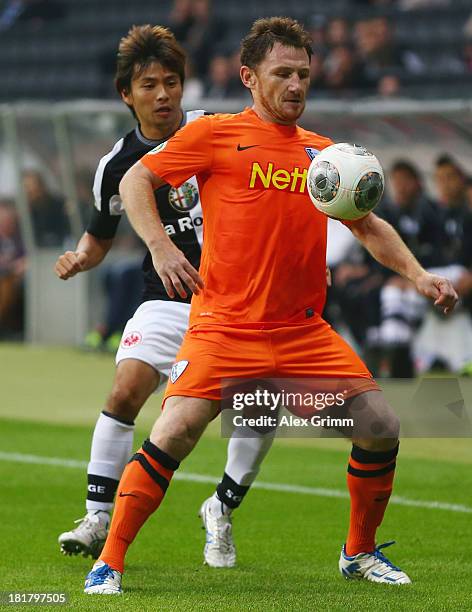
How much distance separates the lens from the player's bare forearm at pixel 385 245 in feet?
17.8

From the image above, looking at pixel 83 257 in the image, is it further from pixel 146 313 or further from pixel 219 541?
pixel 219 541

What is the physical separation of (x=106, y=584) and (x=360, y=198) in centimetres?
178

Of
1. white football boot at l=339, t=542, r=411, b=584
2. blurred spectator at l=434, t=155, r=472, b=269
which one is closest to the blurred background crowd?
blurred spectator at l=434, t=155, r=472, b=269

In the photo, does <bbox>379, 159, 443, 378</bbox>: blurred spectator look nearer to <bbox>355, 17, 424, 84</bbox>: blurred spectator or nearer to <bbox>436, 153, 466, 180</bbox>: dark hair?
<bbox>436, 153, 466, 180</bbox>: dark hair

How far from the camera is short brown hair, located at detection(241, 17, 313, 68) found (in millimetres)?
5422

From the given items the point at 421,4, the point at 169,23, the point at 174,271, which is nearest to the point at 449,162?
the point at 421,4

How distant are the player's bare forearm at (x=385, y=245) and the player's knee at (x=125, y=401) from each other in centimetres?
128

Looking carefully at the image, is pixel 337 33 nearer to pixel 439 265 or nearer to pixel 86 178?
pixel 86 178

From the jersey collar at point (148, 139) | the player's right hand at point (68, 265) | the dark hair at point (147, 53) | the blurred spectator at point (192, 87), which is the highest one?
the dark hair at point (147, 53)

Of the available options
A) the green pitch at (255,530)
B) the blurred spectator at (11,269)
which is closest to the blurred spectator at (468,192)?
the green pitch at (255,530)

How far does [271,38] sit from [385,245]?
942 millimetres

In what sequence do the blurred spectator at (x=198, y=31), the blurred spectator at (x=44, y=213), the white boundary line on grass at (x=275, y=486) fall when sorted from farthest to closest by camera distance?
1. the blurred spectator at (x=198, y=31)
2. the blurred spectator at (x=44, y=213)
3. the white boundary line on grass at (x=275, y=486)

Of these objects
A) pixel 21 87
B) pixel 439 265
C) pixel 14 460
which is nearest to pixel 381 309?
pixel 439 265

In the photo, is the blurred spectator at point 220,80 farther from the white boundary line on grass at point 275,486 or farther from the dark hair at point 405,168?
the white boundary line on grass at point 275,486
